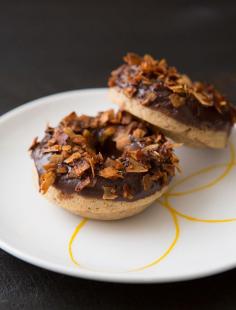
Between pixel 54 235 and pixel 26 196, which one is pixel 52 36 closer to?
pixel 26 196

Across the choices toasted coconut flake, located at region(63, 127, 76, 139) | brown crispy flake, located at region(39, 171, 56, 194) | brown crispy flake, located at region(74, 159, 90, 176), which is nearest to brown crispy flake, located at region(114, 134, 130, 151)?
toasted coconut flake, located at region(63, 127, 76, 139)

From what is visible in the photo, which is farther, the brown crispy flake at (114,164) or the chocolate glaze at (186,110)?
the chocolate glaze at (186,110)

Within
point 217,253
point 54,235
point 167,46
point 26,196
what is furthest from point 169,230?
point 167,46

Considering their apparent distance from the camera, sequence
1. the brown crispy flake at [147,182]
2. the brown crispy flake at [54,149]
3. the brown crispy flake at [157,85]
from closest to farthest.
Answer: the brown crispy flake at [147,182] → the brown crispy flake at [54,149] → the brown crispy flake at [157,85]

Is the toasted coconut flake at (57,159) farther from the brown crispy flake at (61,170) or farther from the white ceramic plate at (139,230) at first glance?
the white ceramic plate at (139,230)

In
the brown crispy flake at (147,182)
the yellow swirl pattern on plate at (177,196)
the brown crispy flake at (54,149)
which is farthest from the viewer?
the brown crispy flake at (54,149)

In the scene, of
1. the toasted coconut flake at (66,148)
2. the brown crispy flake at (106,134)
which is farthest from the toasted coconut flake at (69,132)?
the brown crispy flake at (106,134)

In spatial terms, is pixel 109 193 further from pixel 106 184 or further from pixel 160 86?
pixel 160 86
